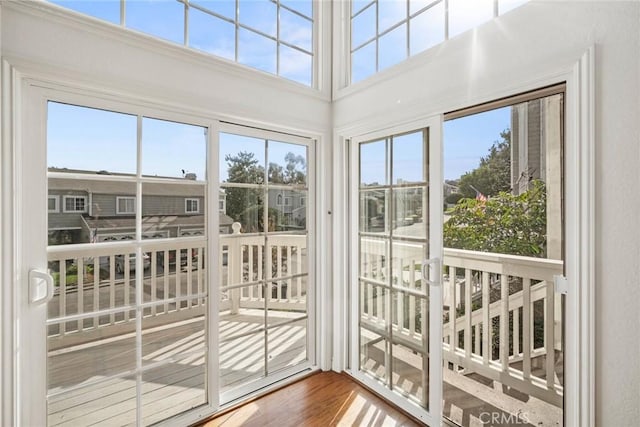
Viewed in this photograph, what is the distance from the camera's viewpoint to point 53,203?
1477 mm

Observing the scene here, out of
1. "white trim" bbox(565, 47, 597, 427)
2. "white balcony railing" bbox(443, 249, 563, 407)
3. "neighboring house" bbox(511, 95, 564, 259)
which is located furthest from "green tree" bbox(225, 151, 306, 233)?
"white trim" bbox(565, 47, 597, 427)

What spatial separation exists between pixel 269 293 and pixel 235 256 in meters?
0.40

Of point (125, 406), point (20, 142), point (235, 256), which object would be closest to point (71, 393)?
point (125, 406)

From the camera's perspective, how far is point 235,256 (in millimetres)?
2111

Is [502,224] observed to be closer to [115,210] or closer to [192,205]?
[192,205]

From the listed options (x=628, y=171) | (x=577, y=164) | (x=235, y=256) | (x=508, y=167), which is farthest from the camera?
(x=235, y=256)

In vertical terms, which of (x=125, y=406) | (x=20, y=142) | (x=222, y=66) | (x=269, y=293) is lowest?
(x=125, y=406)

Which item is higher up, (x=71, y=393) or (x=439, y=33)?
(x=439, y=33)

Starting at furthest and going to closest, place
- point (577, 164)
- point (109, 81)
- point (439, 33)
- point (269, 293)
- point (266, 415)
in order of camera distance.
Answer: point (269, 293), point (266, 415), point (439, 33), point (109, 81), point (577, 164)

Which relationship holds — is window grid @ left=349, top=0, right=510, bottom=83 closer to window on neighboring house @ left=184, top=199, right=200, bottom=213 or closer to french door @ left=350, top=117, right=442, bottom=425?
french door @ left=350, top=117, right=442, bottom=425

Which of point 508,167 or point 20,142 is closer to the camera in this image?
point 20,142

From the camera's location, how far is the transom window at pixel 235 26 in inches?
64.7

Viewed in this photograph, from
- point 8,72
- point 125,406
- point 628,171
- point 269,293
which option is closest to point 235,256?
point 269,293

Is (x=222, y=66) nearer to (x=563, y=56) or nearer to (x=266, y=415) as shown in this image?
(x=563, y=56)
